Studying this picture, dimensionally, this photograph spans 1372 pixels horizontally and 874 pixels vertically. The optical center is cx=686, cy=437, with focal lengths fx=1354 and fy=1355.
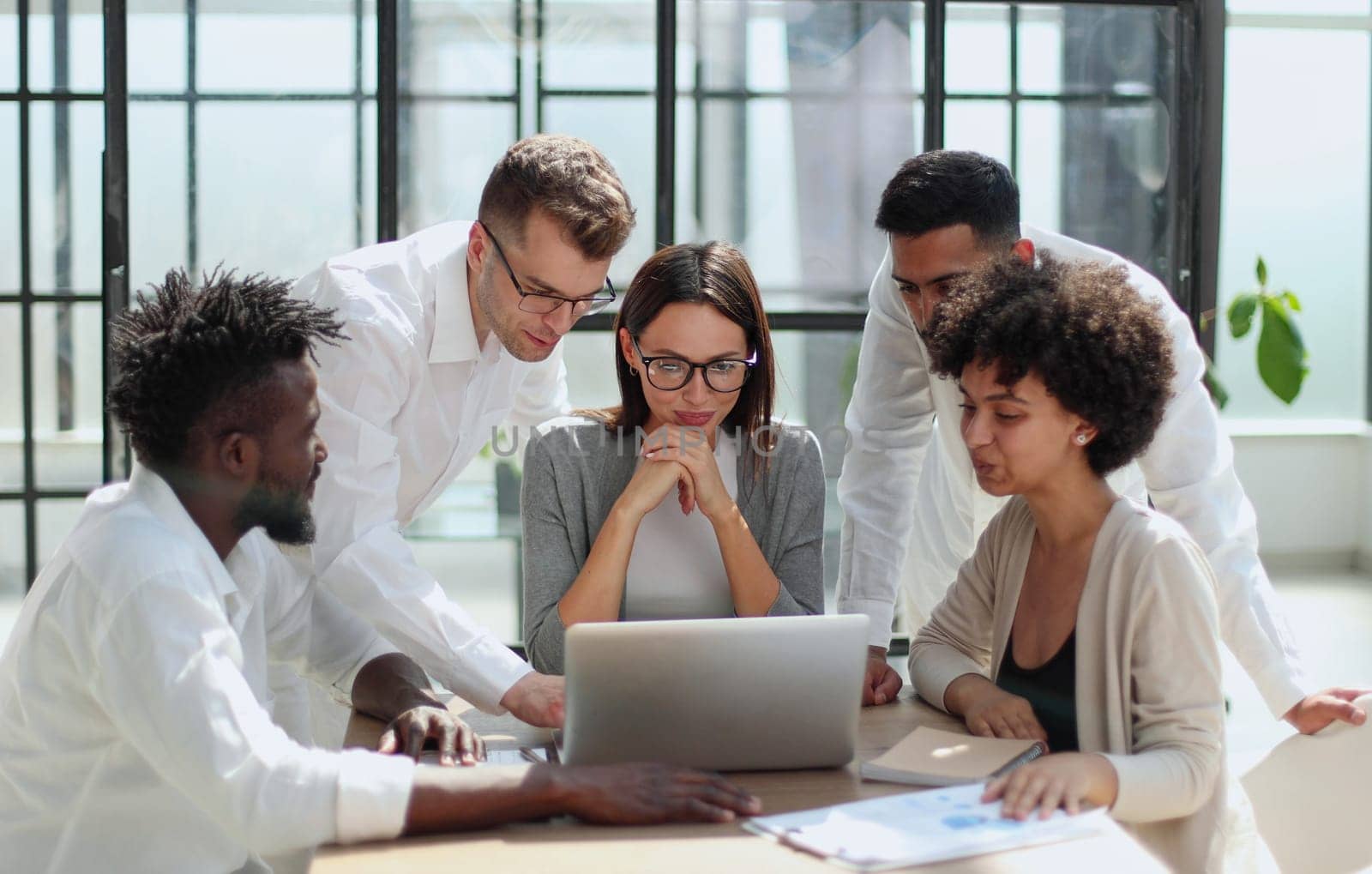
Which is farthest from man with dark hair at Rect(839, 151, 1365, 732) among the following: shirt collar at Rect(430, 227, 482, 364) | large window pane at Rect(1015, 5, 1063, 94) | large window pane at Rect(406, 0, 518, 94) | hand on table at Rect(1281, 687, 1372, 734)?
large window pane at Rect(406, 0, 518, 94)

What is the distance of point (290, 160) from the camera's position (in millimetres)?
3264

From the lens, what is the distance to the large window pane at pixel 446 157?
3.27 metres

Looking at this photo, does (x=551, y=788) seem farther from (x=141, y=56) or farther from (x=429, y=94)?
(x=141, y=56)

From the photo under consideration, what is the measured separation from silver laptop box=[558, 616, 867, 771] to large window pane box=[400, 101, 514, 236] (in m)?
2.07

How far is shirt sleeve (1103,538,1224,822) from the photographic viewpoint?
1.51 metres

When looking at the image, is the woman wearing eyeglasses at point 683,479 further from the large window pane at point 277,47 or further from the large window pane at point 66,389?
the large window pane at point 66,389

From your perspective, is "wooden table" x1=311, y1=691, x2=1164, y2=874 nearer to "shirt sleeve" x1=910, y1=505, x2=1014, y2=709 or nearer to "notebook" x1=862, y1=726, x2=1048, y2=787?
"notebook" x1=862, y1=726, x2=1048, y2=787

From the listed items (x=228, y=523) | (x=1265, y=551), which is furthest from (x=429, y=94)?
(x=1265, y=551)

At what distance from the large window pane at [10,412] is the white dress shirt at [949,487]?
6.94 feet

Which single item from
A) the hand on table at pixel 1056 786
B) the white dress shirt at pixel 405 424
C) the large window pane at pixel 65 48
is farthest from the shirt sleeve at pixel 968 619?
the large window pane at pixel 65 48

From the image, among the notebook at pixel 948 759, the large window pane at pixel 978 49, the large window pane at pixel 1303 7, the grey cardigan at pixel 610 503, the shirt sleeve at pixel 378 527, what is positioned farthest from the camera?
the large window pane at pixel 1303 7

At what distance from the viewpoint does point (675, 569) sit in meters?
2.19

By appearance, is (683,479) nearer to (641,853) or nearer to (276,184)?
(641,853)

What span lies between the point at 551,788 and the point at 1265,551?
6261 mm
